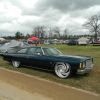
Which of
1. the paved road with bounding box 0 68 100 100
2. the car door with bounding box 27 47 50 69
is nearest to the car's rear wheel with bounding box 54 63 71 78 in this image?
the car door with bounding box 27 47 50 69

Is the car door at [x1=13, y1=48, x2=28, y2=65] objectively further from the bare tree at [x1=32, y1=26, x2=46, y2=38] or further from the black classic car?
the bare tree at [x1=32, y1=26, x2=46, y2=38]

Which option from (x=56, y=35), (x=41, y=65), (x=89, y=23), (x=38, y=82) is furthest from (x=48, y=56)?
(x=56, y=35)

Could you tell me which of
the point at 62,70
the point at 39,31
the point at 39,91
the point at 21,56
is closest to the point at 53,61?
the point at 62,70

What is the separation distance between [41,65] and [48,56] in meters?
0.58

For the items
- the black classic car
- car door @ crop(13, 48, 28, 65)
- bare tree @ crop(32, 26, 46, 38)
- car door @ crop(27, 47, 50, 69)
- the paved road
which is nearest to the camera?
the paved road

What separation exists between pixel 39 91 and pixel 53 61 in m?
2.08

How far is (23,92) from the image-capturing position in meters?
5.32

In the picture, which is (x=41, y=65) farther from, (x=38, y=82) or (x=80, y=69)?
(x=80, y=69)

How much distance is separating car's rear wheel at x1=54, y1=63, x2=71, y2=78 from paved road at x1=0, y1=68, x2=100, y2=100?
0.79m

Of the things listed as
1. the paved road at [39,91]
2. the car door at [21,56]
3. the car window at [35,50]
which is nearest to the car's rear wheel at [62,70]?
the paved road at [39,91]

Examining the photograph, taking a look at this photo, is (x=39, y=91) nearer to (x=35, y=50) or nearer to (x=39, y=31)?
(x=35, y=50)

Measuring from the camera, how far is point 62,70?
7004mm

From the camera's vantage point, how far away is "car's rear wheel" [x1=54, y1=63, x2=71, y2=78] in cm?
683

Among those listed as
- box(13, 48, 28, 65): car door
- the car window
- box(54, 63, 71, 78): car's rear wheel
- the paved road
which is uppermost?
the car window
